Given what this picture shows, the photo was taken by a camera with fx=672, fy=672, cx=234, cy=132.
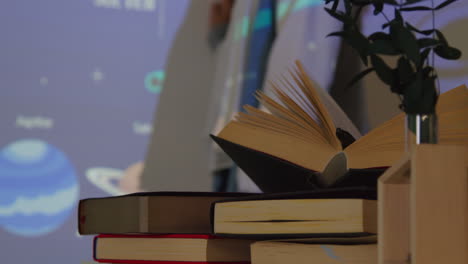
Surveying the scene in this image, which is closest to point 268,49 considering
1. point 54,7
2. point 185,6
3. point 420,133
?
point 185,6

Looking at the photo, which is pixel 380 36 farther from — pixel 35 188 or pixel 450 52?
pixel 35 188

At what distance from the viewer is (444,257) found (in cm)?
31

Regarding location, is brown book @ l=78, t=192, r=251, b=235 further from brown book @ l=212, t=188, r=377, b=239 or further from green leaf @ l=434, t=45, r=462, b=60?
green leaf @ l=434, t=45, r=462, b=60

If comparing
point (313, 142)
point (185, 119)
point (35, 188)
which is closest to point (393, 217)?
point (313, 142)

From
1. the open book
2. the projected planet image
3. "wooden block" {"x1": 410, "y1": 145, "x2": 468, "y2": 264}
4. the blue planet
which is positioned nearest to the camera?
"wooden block" {"x1": 410, "y1": 145, "x2": 468, "y2": 264}

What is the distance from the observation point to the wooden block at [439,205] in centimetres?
31

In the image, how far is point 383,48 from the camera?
357mm

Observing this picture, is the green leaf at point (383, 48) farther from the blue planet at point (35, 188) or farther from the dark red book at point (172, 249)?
the blue planet at point (35, 188)

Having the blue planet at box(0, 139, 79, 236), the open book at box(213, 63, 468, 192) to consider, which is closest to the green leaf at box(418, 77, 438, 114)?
the open book at box(213, 63, 468, 192)

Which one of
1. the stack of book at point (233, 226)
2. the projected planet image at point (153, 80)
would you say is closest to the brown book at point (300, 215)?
the stack of book at point (233, 226)

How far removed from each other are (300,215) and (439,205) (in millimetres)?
92

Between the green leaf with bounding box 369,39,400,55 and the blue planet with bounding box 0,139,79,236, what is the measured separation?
1.56 metres

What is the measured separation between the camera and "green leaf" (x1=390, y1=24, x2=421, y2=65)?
0.34 meters

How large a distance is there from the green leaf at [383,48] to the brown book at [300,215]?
74 millimetres
